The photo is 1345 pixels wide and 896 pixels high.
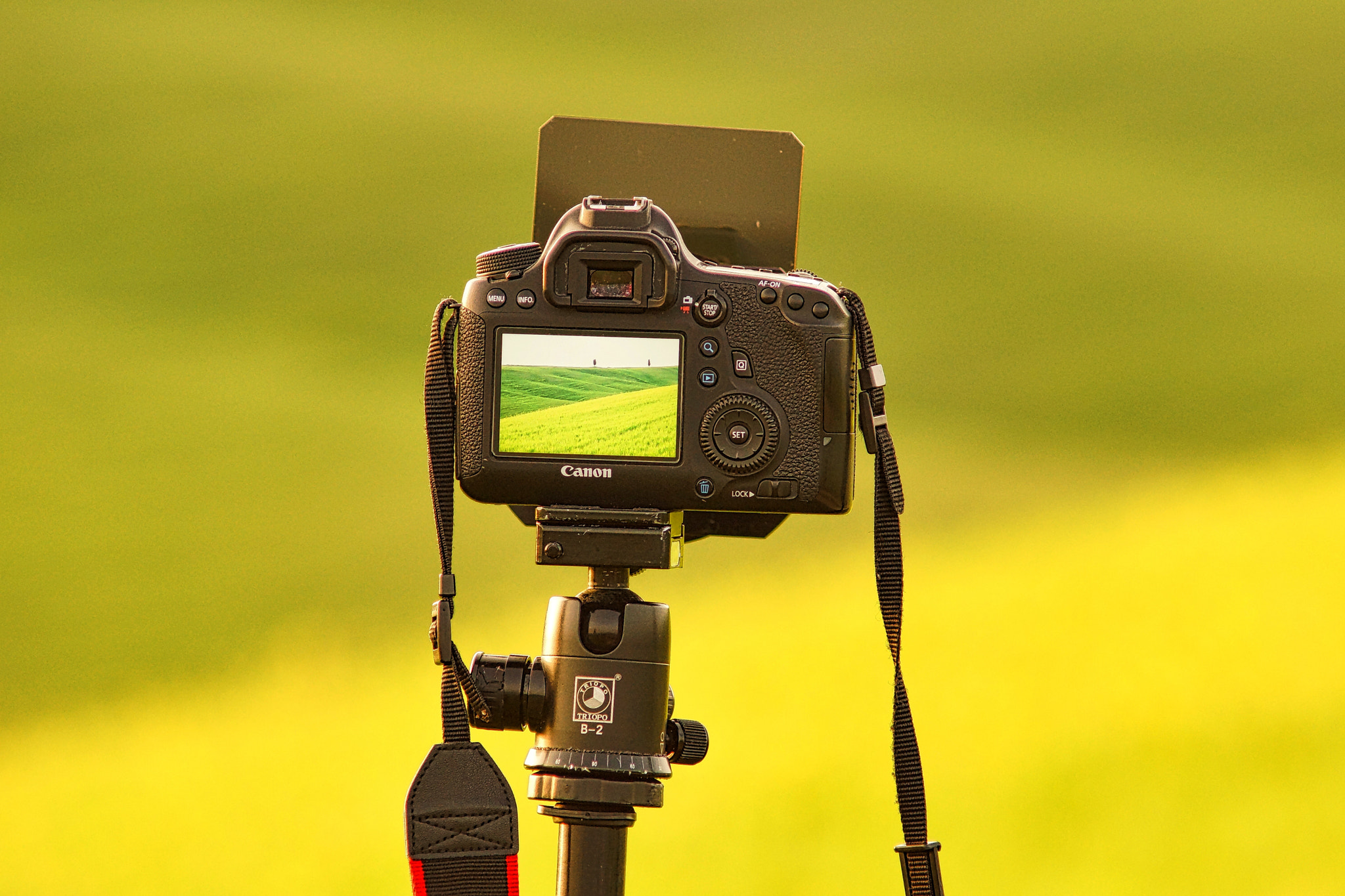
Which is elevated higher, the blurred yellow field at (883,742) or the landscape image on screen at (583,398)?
the landscape image on screen at (583,398)

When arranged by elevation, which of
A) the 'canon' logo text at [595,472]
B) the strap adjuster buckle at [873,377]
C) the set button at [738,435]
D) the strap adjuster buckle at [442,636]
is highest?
the strap adjuster buckle at [873,377]

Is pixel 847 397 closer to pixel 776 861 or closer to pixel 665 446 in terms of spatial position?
pixel 665 446

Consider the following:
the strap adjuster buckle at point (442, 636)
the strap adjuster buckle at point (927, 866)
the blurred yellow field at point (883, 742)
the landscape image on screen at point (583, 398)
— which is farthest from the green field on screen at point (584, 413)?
the blurred yellow field at point (883, 742)

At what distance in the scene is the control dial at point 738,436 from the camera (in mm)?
774

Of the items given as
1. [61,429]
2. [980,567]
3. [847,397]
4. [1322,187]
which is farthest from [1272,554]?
[61,429]

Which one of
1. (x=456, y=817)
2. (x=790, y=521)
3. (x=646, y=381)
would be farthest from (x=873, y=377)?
(x=790, y=521)

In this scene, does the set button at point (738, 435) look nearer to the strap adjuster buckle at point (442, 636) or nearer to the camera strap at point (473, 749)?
the camera strap at point (473, 749)

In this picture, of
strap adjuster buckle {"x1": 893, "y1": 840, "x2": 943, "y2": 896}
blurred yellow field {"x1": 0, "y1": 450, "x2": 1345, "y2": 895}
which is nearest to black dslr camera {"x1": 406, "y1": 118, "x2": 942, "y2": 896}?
strap adjuster buckle {"x1": 893, "y1": 840, "x2": 943, "y2": 896}

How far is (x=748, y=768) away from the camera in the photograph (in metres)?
1.34

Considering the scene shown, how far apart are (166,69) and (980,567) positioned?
1077 mm

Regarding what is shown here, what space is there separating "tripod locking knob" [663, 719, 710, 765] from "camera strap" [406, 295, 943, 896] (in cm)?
12

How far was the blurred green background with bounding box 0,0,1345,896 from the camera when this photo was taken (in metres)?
1.32

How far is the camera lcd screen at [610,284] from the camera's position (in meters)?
0.78

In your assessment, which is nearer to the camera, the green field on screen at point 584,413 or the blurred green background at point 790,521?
the green field on screen at point 584,413
